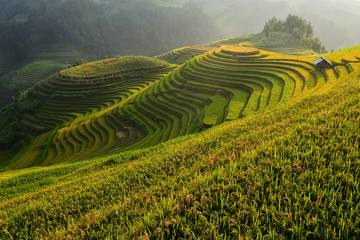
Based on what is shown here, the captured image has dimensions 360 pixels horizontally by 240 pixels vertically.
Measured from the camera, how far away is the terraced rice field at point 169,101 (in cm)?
2309

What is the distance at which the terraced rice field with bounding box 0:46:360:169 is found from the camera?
2309 cm

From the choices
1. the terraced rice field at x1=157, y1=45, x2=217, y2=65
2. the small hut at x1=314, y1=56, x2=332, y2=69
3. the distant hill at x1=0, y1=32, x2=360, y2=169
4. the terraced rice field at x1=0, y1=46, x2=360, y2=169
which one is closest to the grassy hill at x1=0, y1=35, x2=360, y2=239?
the terraced rice field at x1=0, y1=46, x2=360, y2=169

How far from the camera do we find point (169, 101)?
34.2 metres

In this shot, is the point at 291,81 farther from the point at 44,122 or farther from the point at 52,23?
the point at 52,23

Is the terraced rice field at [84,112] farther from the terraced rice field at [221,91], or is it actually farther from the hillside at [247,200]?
the hillside at [247,200]

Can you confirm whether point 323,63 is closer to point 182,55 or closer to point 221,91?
point 221,91

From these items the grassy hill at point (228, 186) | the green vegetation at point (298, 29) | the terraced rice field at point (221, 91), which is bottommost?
the grassy hill at point (228, 186)

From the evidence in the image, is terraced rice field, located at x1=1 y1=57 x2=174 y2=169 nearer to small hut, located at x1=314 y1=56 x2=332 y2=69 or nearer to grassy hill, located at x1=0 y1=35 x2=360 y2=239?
grassy hill, located at x1=0 y1=35 x2=360 y2=239

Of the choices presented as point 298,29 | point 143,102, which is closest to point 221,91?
point 143,102

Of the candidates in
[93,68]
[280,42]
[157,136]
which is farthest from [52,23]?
[157,136]

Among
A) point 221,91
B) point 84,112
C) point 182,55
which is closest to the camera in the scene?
point 221,91

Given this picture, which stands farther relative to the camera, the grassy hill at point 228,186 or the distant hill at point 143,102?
the distant hill at point 143,102

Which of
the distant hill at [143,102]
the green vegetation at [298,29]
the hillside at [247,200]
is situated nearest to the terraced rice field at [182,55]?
the distant hill at [143,102]

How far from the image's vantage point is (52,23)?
602ft
